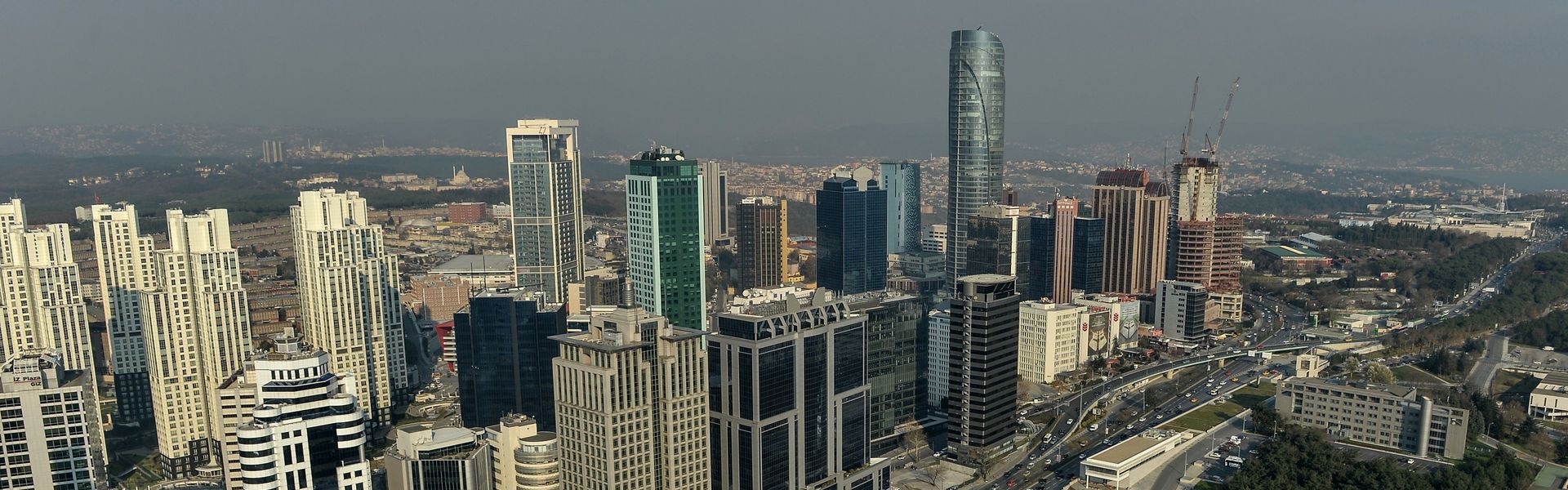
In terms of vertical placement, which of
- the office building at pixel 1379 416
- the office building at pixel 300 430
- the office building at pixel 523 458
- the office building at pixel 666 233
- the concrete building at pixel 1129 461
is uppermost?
the office building at pixel 666 233

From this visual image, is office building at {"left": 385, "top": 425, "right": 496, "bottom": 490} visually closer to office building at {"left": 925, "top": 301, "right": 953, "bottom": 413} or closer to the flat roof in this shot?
the flat roof

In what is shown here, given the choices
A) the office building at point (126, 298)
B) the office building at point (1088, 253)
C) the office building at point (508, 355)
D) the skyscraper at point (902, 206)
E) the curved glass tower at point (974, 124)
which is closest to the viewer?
the office building at point (508, 355)

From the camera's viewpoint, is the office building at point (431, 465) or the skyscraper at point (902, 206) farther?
the skyscraper at point (902, 206)

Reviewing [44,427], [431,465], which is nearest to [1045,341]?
[431,465]

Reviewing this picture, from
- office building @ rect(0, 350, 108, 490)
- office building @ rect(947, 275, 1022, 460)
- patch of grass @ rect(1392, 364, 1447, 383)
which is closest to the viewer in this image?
office building @ rect(0, 350, 108, 490)

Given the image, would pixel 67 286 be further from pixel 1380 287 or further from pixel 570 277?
pixel 1380 287

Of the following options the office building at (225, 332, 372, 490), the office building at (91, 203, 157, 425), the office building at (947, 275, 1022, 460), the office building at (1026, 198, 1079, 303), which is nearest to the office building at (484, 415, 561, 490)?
the office building at (225, 332, 372, 490)

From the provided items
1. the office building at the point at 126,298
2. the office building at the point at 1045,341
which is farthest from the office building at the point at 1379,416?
the office building at the point at 126,298

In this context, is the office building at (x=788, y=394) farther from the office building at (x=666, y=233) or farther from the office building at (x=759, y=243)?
the office building at (x=759, y=243)
